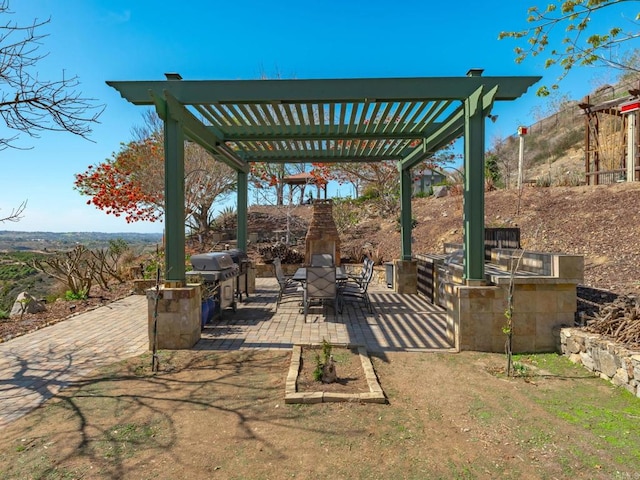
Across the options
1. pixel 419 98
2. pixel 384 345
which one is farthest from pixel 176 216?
pixel 419 98

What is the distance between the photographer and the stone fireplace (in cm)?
1069

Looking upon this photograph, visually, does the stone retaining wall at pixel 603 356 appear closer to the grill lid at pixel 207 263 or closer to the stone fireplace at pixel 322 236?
the grill lid at pixel 207 263

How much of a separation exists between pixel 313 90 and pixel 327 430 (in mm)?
3718

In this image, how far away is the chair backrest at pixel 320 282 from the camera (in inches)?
226

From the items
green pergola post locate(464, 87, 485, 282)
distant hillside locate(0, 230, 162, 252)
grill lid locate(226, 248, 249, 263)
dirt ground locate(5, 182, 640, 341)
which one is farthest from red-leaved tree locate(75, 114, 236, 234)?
green pergola post locate(464, 87, 485, 282)

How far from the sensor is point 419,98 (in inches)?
172

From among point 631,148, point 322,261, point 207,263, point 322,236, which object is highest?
point 631,148

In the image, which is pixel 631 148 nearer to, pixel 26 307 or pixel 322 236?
pixel 322 236

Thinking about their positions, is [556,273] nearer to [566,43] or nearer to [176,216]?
[566,43]

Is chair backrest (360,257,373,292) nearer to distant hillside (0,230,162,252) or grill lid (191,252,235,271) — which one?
grill lid (191,252,235,271)

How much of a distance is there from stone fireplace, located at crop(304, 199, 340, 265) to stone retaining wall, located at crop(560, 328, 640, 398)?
7103 millimetres

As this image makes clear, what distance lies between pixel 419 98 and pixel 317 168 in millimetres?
12211

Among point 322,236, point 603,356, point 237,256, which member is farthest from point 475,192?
point 322,236

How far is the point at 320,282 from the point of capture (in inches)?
228
